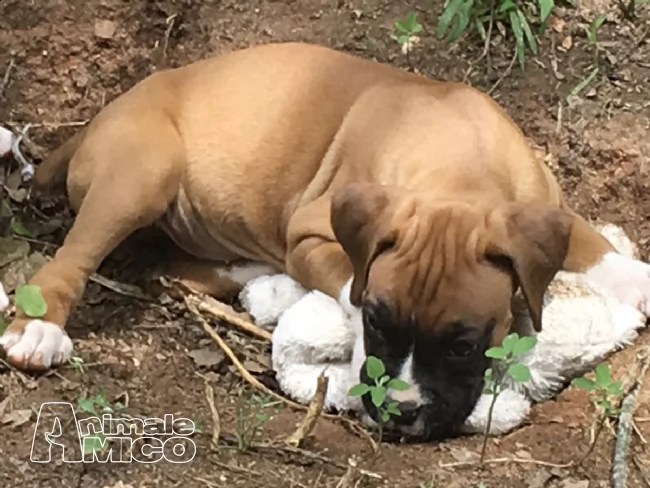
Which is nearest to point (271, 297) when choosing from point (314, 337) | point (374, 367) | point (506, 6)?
point (314, 337)

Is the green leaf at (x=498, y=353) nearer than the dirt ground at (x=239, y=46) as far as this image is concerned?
Yes

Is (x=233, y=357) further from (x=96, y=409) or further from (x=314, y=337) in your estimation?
(x=96, y=409)

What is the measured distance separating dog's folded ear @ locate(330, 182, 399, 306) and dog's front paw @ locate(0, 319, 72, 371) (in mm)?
850

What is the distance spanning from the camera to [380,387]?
107 inches

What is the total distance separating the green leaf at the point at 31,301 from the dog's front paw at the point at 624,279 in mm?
1630

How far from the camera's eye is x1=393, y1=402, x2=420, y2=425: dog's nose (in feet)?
9.33

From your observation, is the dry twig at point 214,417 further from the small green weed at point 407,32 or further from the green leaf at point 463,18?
the green leaf at point 463,18

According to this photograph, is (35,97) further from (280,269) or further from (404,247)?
(404,247)

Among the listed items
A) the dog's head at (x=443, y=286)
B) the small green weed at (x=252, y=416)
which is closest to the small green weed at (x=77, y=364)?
the small green weed at (x=252, y=416)

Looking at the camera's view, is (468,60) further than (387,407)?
Yes

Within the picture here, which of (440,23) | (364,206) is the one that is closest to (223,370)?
(364,206)

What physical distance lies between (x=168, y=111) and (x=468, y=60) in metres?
1.22

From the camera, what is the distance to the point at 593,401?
10.1ft

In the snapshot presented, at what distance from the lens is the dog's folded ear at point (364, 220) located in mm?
2949
